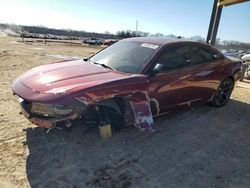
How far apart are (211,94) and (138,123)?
2486mm

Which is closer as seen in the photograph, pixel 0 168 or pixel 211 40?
pixel 0 168

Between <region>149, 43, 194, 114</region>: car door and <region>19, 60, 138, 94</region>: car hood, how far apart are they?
0.59 metres

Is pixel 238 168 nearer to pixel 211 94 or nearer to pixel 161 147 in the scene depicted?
pixel 161 147

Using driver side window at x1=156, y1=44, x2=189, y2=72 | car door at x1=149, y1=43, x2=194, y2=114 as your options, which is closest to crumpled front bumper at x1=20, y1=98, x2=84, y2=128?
car door at x1=149, y1=43, x2=194, y2=114

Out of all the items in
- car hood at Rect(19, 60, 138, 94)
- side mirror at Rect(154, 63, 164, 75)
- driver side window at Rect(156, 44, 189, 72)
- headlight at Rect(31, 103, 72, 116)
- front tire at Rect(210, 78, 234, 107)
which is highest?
driver side window at Rect(156, 44, 189, 72)

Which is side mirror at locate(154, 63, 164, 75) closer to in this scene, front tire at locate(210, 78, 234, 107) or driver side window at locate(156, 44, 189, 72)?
driver side window at locate(156, 44, 189, 72)

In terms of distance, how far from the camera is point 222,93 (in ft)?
20.1

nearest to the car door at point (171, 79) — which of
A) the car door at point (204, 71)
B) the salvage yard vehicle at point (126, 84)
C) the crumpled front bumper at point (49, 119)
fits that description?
the salvage yard vehicle at point (126, 84)

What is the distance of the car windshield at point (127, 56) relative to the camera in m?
4.32

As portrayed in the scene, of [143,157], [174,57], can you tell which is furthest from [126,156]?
[174,57]

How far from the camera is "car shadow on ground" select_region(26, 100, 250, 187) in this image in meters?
3.17

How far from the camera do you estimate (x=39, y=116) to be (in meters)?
3.48

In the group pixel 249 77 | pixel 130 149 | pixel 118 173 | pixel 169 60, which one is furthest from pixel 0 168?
pixel 249 77

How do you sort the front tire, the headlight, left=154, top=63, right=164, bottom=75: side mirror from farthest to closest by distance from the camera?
the front tire → left=154, top=63, right=164, bottom=75: side mirror → the headlight
